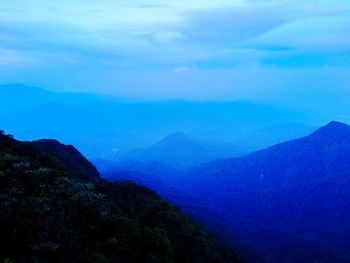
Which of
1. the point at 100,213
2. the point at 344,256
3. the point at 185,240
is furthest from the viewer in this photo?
the point at 344,256

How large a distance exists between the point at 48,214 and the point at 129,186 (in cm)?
4795

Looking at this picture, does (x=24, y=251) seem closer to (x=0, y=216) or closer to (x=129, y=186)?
(x=0, y=216)

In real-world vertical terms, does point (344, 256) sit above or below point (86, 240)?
below

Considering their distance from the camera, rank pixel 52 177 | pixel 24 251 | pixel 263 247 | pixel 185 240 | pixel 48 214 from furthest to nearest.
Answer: pixel 263 247 < pixel 185 240 < pixel 52 177 < pixel 48 214 < pixel 24 251

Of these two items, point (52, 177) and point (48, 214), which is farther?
point (52, 177)

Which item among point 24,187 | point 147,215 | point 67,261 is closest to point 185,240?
point 147,215

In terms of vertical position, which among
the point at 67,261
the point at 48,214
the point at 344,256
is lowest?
the point at 344,256

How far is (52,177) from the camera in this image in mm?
37875

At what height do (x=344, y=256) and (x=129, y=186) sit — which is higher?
(x=129, y=186)

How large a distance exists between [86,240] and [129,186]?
47859 millimetres

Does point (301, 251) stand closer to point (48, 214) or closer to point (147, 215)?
point (147, 215)

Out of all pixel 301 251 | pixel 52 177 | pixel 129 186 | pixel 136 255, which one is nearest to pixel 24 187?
pixel 52 177

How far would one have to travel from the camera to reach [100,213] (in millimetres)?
32469

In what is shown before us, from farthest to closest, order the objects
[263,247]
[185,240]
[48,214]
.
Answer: [263,247], [185,240], [48,214]
